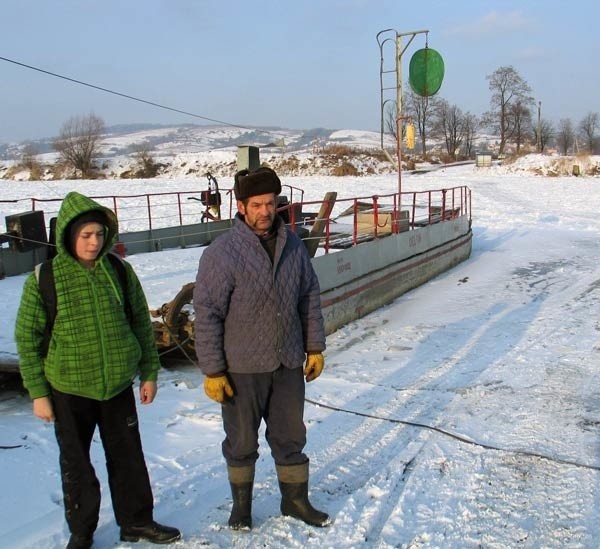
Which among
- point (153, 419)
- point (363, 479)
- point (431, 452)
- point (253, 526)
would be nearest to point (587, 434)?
point (431, 452)

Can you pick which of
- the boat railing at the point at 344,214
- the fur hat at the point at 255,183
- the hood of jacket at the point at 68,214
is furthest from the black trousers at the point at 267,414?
the boat railing at the point at 344,214

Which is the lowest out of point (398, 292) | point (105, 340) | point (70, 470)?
point (398, 292)

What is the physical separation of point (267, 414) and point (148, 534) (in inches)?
34.4

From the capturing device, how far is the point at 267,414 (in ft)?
10.9

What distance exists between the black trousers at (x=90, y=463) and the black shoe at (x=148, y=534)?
3 centimetres

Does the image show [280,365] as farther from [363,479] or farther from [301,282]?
[363,479]

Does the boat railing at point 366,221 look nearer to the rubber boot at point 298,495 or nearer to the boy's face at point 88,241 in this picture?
the rubber boot at point 298,495

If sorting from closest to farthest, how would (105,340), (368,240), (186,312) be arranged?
(105,340), (186,312), (368,240)

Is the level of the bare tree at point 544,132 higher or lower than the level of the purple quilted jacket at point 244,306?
higher

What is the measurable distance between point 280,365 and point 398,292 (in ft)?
26.0

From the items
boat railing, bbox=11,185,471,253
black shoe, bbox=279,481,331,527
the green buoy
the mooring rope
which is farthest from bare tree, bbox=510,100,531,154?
black shoe, bbox=279,481,331,527

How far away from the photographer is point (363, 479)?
156 inches

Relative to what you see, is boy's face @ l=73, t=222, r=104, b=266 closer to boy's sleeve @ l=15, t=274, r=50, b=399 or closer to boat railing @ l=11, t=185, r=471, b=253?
boy's sleeve @ l=15, t=274, r=50, b=399

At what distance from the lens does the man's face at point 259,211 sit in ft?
10.3
